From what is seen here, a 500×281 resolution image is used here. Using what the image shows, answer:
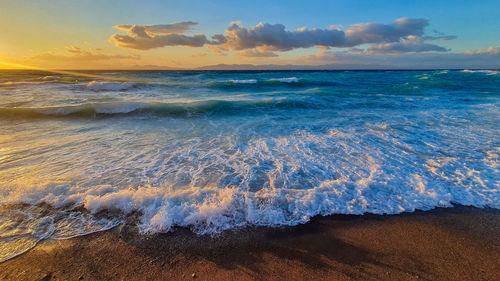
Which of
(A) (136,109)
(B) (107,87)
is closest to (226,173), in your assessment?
(A) (136,109)

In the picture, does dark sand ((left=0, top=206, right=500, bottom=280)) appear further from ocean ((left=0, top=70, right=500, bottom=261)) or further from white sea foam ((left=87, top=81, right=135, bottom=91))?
white sea foam ((left=87, top=81, right=135, bottom=91))

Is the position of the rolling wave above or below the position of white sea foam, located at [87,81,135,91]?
below

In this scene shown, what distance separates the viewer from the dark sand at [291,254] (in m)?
2.58

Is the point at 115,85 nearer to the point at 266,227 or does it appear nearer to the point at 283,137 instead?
the point at 283,137

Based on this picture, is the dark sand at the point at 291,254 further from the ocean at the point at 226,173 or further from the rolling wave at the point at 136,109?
the rolling wave at the point at 136,109

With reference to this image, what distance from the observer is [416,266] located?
8.66ft

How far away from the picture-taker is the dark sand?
8.46ft

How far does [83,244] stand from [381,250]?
392 cm

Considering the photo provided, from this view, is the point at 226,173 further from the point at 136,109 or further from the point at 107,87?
the point at 107,87

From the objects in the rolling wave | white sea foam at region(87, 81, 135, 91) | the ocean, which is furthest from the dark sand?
white sea foam at region(87, 81, 135, 91)

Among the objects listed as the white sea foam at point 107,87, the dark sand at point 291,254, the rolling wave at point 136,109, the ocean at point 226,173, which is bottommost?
the dark sand at point 291,254

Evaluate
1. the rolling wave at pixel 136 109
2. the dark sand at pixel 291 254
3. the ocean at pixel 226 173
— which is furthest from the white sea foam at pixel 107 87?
the dark sand at pixel 291 254

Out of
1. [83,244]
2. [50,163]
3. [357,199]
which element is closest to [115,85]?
[50,163]

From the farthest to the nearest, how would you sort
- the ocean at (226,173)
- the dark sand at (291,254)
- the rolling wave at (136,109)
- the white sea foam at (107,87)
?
the white sea foam at (107,87)
the rolling wave at (136,109)
the ocean at (226,173)
the dark sand at (291,254)
